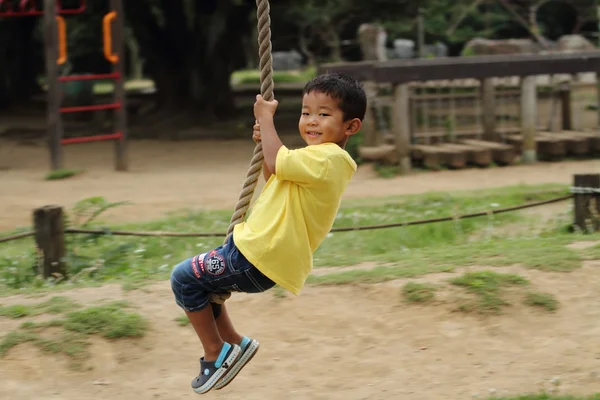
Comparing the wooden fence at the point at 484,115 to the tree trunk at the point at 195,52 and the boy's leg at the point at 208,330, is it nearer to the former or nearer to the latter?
the tree trunk at the point at 195,52

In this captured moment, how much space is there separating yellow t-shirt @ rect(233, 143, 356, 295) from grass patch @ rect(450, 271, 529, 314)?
89.0 inches

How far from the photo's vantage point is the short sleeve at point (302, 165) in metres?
3.53

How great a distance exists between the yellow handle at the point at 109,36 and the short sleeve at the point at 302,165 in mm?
10584

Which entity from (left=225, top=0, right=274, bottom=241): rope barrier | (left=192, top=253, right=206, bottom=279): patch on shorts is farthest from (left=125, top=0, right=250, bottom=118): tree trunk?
(left=192, top=253, right=206, bottom=279): patch on shorts

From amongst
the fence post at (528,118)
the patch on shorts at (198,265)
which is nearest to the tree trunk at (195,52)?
the fence post at (528,118)

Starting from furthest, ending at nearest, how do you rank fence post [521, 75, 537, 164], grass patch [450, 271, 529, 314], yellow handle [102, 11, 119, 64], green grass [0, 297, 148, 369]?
fence post [521, 75, 537, 164] < yellow handle [102, 11, 119, 64] < grass patch [450, 271, 529, 314] < green grass [0, 297, 148, 369]

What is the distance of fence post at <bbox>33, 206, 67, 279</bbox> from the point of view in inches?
255

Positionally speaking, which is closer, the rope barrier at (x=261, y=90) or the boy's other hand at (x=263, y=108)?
the boy's other hand at (x=263, y=108)

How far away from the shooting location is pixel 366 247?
323 inches

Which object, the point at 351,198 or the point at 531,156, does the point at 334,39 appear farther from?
the point at 351,198

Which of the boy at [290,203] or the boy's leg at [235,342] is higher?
the boy at [290,203]

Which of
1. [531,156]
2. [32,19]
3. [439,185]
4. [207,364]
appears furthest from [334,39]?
[207,364]

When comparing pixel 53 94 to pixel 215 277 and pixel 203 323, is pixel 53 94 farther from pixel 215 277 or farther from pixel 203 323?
pixel 215 277

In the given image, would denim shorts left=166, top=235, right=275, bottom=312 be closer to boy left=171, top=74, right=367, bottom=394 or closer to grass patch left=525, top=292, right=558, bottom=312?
boy left=171, top=74, right=367, bottom=394
